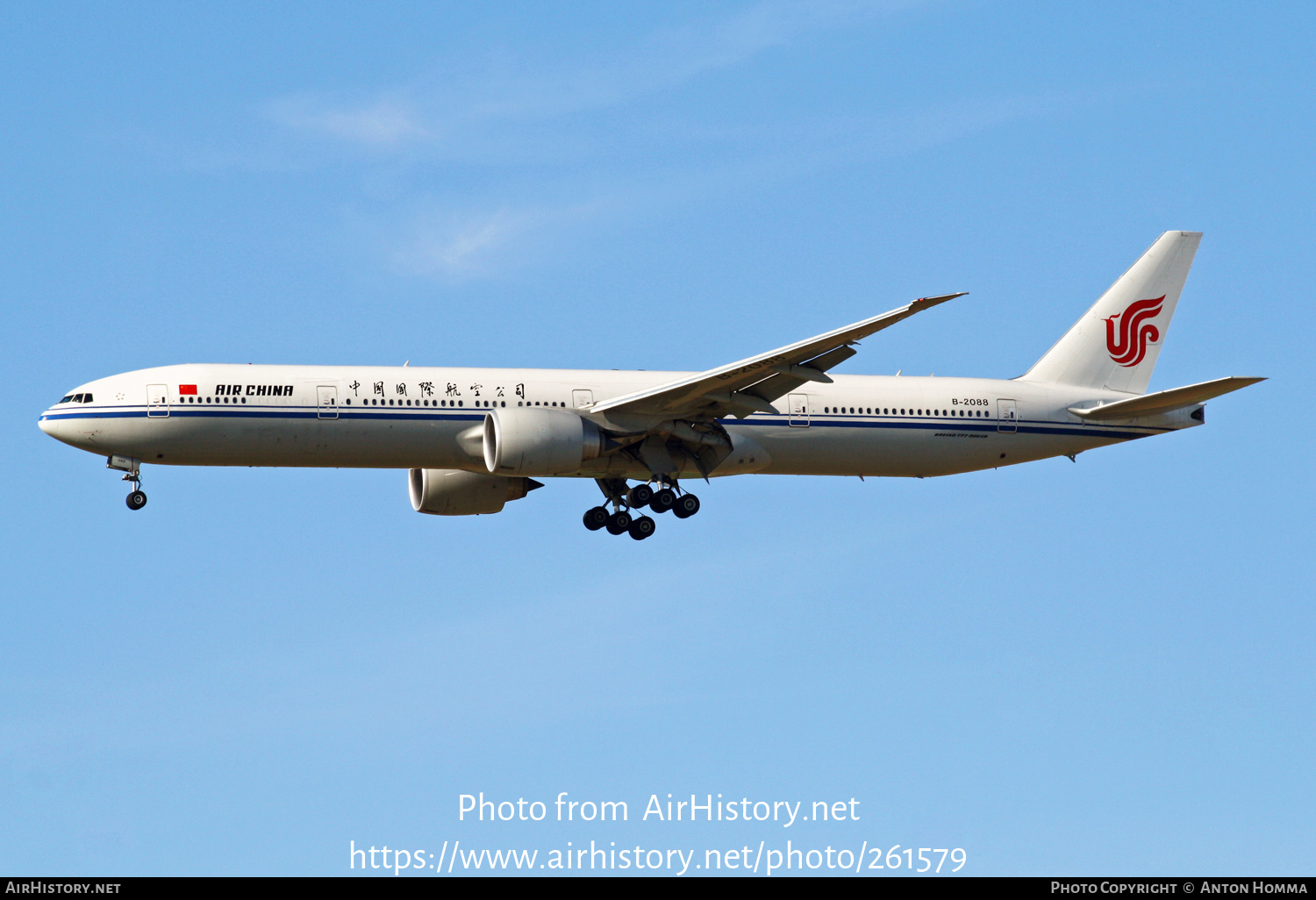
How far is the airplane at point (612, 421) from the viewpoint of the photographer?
4047 cm

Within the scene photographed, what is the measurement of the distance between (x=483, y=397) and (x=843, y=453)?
376 inches

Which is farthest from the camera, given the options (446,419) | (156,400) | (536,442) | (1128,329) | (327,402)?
(1128,329)

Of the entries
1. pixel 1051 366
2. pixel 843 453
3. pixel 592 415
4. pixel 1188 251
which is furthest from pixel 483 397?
pixel 1188 251

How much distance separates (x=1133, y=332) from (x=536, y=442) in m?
19.0

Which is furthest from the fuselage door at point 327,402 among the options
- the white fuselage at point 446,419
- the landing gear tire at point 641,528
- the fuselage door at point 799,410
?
the fuselage door at point 799,410

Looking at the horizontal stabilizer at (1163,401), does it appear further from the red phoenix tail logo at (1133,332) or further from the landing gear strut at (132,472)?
the landing gear strut at (132,472)

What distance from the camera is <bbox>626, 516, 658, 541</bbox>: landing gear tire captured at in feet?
145

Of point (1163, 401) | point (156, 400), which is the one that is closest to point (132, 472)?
point (156, 400)

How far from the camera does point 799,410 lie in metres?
43.8

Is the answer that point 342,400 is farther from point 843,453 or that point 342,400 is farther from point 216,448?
point 843,453

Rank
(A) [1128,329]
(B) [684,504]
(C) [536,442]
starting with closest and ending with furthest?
(C) [536,442] < (B) [684,504] < (A) [1128,329]

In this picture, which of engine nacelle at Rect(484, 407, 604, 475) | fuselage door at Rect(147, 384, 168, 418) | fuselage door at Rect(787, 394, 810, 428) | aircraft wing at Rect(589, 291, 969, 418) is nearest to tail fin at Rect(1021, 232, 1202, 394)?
fuselage door at Rect(787, 394, 810, 428)

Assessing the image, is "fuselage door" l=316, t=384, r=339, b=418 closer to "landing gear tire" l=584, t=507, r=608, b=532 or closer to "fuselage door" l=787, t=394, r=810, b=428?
"landing gear tire" l=584, t=507, r=608, b=532

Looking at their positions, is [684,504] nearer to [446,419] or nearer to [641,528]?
[641,528]
